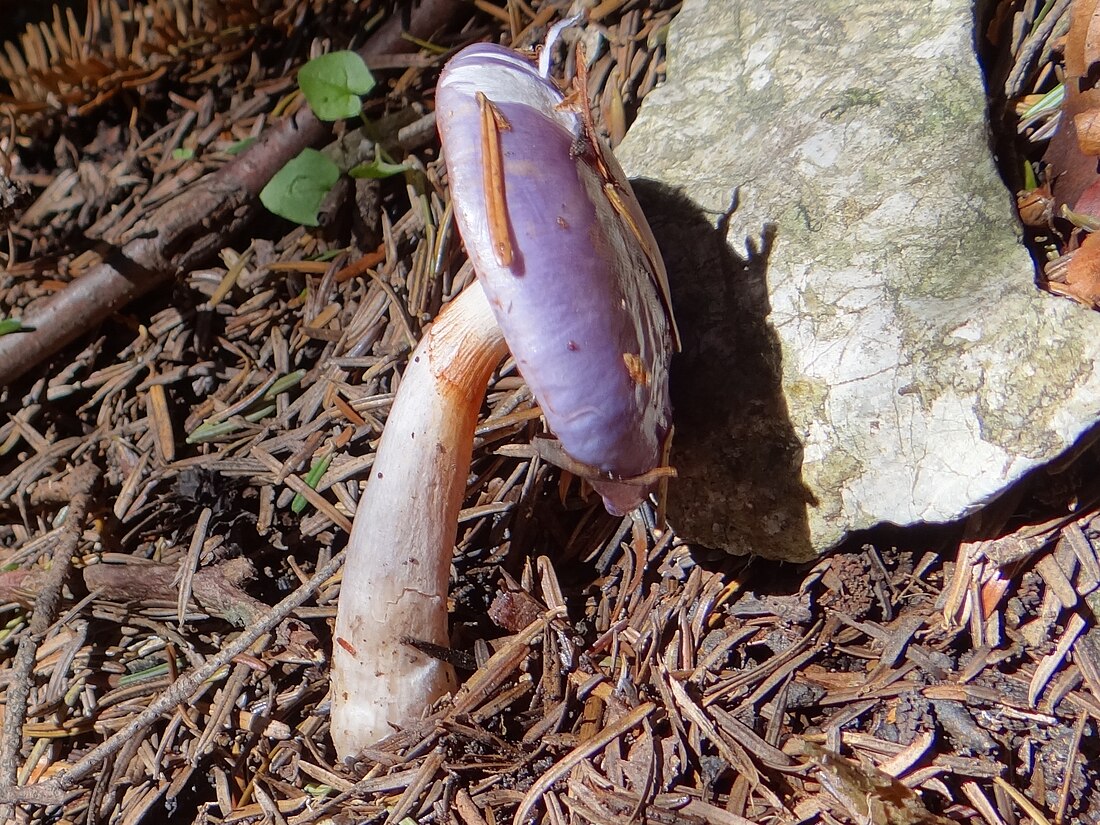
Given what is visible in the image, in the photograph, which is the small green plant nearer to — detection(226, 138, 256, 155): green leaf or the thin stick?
detection(226, 138, 256, 155): green leaf

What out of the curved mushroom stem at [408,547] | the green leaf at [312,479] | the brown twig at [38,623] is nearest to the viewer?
the curved mushroom stem at [408,547]

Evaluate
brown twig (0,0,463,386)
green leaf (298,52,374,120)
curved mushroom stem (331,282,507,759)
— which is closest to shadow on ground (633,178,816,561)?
curved mushroom stem (331,282,507,759)

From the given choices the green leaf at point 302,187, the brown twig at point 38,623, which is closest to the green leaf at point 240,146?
the green leaf at point 302,187

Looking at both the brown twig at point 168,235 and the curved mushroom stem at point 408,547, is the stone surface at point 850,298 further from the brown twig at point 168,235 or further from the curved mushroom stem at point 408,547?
the brown twig at point 168,235

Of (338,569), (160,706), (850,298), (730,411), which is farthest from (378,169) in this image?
(160,706)

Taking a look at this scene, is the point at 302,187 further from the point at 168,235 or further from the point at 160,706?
the point at 160,706

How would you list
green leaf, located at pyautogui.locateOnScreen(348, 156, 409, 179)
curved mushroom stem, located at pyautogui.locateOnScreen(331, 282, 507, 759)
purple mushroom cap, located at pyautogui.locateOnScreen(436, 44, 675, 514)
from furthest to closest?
green leaf, located at pyautogui.locateOnScreen(348, 156, 409, 179), curved mushroom stem, located at pyautogui.locateOnScreen(331, 282, 507, 759), purple mushroom cap, located at pyautogui.locateOnScreen(436, 44, 675, 514)

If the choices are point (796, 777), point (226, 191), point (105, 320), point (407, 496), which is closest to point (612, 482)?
point (407, 496)

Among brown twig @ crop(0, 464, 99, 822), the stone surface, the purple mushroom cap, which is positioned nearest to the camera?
the purple mushroom cap
